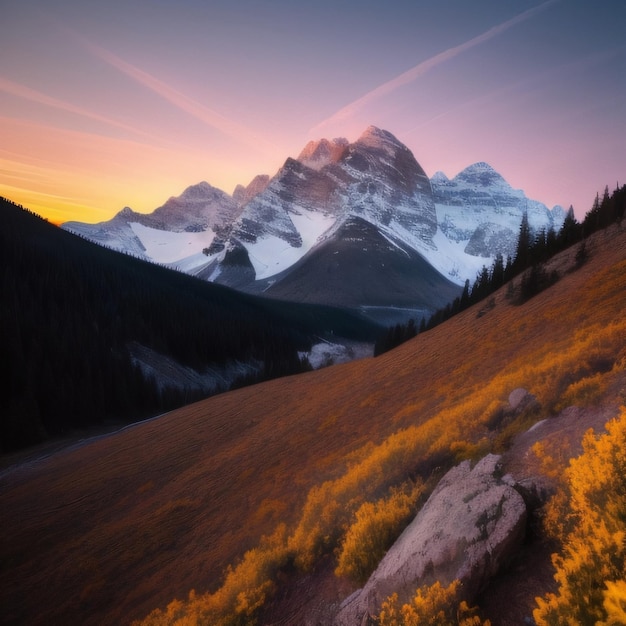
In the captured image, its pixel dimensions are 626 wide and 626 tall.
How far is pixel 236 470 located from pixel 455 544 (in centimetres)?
1463

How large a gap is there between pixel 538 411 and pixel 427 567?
501 centimetres

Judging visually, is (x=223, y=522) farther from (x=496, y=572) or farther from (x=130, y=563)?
(x=496, y=572)

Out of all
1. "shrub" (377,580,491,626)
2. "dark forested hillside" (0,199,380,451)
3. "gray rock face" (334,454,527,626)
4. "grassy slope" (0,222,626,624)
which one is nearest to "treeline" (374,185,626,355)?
"grassy slope" (0,222,626,624)

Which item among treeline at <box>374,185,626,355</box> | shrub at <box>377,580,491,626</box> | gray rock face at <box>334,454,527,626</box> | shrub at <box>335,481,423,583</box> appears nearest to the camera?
shrub at <box>377,580,491,626</box>

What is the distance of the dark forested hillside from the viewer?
65.9 m

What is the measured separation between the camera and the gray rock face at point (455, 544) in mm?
6367

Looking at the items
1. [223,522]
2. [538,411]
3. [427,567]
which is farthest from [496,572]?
[223,522]

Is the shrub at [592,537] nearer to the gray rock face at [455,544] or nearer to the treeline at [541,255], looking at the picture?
the gray rock face at [455,544]

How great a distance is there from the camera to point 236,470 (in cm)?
1950

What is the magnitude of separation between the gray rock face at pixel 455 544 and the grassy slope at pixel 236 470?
307cm

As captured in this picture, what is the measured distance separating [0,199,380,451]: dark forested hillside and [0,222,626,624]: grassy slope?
136 ft

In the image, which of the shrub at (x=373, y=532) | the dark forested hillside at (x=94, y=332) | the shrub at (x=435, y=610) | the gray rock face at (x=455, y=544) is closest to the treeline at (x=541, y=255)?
the shrub at (x=373, y=532)

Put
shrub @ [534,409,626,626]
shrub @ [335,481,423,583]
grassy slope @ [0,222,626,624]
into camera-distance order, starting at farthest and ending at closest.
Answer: grassy slope @ [0,222,626,624] < shrub @ [335,481,423,583] < shrub @ [534,409,626,626]

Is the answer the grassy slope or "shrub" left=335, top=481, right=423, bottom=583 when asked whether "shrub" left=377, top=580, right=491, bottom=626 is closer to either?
"shrub" left=335, top=481, right=423, bottom=583
